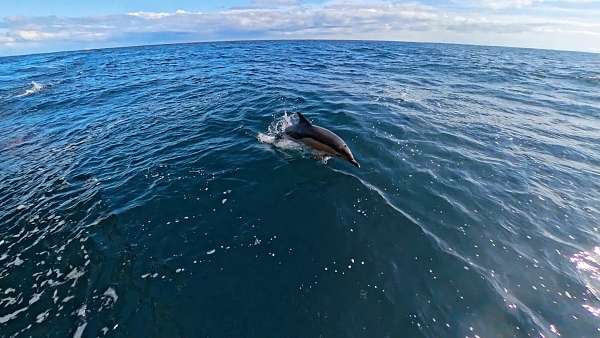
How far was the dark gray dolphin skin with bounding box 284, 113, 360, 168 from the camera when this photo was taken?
38.8 ft

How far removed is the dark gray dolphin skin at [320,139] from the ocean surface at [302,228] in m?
0.51

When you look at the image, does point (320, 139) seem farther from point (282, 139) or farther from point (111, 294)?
point (111, 294)

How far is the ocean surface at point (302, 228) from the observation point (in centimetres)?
671

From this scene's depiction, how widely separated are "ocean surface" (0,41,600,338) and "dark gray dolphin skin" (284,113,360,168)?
0.51 m

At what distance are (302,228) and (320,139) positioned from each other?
4.24m

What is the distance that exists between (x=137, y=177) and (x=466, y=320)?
11391 millimetres

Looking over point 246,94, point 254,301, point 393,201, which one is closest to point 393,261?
point 393,201

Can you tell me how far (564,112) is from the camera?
20906 mm

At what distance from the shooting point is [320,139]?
12156mm

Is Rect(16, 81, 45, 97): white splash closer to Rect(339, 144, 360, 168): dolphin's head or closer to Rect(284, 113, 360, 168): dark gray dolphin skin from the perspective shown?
Rect(284, 113, 360, 168): dark gray dolphin skin

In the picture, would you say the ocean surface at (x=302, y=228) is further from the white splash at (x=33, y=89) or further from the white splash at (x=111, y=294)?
the white splash at (x=33, y=89)

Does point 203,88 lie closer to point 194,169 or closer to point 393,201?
point 194,169

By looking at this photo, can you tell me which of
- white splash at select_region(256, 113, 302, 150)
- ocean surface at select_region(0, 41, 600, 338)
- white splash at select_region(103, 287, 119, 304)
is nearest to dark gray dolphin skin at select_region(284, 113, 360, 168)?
ocean surface at select_region(0, 41, 600, 338)

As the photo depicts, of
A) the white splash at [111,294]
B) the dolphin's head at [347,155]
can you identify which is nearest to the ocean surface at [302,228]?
the white splash at [111,294]
